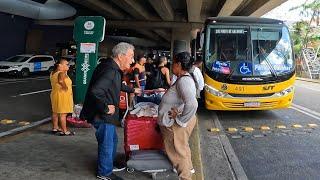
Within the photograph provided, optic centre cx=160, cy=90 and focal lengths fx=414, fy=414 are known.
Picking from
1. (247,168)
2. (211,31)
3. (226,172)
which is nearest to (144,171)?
(226,172)

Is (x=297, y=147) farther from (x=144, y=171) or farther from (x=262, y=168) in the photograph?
(x=144, y=171)

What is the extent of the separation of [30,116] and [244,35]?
20.3 feet

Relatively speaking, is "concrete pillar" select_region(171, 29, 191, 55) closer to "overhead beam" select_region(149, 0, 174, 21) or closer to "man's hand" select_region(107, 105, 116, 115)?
"overhead beam" select_region(149, 0, 174, 21)

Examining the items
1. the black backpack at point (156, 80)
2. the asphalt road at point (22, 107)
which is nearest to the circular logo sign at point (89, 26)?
the black backpack at point (156, 80)

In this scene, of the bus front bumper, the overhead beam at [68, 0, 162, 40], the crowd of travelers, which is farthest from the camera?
the overhead beam at [68, 0, 162, 40]

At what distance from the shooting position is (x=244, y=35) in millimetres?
11602

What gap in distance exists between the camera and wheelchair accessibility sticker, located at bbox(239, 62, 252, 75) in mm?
11148

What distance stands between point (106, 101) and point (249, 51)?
23.9ft

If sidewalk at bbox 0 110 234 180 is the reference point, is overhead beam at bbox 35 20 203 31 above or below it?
above

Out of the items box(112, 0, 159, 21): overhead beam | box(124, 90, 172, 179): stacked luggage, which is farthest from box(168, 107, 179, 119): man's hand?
box(112, 0, 159, 21): overhead beam

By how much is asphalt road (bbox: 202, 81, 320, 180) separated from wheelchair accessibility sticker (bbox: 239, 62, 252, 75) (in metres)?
1.32

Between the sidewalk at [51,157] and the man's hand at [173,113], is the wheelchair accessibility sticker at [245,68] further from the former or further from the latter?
the man's hand at [173,113]

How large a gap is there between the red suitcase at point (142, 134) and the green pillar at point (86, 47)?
5.65 metres

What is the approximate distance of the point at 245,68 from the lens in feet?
36.8
